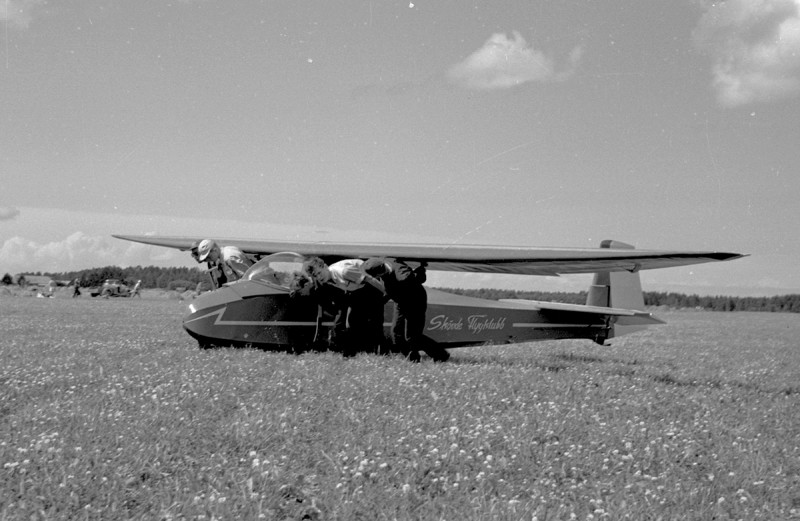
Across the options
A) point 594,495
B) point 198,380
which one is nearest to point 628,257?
point 594,495

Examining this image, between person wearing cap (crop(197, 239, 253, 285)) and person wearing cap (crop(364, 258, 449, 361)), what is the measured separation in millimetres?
4544

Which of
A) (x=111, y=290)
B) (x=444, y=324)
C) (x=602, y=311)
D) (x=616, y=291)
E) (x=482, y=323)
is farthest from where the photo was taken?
(x=111, y=290)

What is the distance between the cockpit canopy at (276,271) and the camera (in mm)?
12820

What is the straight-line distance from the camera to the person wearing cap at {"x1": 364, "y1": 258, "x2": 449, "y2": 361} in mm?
12648

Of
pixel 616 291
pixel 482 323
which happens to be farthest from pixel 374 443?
pixel 616 291

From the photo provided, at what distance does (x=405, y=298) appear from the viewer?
12734mm

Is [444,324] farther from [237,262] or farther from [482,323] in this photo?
[237,262]

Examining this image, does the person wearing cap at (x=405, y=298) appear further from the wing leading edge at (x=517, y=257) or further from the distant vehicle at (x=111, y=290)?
the distant vehicle at (x=111, y=290)

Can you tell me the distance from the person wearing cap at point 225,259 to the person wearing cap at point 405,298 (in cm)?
454

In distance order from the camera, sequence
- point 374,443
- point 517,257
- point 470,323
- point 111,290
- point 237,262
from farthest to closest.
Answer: point 111,290 → point 237,262 → point 470,323 → point 517,257 → point 374,443

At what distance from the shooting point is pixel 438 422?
7.35 meters

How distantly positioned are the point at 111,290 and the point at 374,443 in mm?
79528

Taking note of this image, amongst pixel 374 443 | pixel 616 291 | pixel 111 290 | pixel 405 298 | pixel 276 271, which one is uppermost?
pixel 276 271

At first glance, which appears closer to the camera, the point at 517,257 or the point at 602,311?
the point at 517,257
